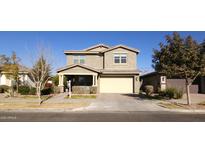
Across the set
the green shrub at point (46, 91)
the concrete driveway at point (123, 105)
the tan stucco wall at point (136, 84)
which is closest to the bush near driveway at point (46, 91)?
the green shrub at point (46, 91)

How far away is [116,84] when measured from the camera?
1155 inches

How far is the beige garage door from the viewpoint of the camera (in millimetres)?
29203

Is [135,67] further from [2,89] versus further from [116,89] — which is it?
[2,89]

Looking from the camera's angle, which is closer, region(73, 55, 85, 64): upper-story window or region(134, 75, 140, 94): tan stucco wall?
region(134, 75, 140, 94): tan stucco wall

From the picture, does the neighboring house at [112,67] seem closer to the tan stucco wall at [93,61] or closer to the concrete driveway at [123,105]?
the tan stucco wall at [93,61]

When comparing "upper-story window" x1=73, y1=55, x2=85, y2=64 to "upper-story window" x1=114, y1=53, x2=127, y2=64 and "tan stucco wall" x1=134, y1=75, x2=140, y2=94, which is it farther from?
"tan stucco wall" x1=134, y1=75, x2=140, y2=94

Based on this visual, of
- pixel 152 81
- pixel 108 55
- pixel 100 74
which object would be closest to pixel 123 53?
pixel 108 55

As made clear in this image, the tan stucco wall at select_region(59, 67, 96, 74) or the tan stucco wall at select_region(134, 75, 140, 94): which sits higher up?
the tan stucco wall at select_region(59, 67, 96, 74)

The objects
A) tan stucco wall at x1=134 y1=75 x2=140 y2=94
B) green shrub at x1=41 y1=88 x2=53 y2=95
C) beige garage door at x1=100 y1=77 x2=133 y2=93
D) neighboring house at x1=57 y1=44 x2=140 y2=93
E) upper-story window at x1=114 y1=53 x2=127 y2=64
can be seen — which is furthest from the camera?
upper-story window at x1=114 y1=53 x2=127 y2=64

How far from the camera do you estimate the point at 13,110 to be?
13492mm

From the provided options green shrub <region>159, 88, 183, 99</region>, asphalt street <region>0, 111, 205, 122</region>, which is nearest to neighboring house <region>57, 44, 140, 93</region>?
green shrub <region>159, 88, 183, 99</region>

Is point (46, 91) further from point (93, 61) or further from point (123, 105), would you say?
point (123, 105)

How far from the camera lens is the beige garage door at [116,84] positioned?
2920 centimetres

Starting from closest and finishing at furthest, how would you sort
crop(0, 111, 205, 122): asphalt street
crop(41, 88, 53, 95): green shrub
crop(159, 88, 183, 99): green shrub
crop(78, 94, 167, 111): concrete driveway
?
crop(0, 111, 205, 122): asphalt street < crop(78, 94, 167, 111): concrete driveway < crop(159, 88, 183, 99): green shrub < crop(41, 88, 53, 95): green shrub
